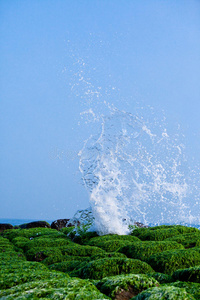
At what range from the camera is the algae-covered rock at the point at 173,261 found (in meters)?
4.84

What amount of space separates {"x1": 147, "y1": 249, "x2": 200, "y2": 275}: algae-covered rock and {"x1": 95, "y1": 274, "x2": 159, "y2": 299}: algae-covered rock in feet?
6.08

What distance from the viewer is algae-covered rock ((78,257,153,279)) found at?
4.08m

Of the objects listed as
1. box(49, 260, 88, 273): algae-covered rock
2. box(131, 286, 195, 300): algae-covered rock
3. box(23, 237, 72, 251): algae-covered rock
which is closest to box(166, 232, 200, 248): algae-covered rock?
box(49, 260, 88, 273): algae-covered rock

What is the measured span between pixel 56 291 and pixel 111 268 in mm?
1671

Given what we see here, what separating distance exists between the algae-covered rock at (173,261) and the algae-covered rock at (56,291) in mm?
2364

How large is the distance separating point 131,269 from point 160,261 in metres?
1.01

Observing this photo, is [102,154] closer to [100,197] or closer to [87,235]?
[100,197]

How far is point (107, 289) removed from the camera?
2.99 meters

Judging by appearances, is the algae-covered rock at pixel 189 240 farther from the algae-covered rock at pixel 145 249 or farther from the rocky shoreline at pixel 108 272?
the algae-covered rock at pixel 145 249

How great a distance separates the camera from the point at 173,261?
4906mm

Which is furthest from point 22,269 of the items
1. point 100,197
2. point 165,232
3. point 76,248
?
point 100,197

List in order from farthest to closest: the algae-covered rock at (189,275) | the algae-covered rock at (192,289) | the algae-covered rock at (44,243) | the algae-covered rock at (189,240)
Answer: the algae-covered rock at (44,243)
the algae-covered rock at (189,240)
the algae-covered rock at (189,275)
the algae-covered rock at (192,289)

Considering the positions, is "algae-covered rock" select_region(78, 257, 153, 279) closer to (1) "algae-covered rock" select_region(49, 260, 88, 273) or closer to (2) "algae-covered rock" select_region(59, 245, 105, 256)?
(1) "algae-covered rock" select_region(49, 260, 88, 273)

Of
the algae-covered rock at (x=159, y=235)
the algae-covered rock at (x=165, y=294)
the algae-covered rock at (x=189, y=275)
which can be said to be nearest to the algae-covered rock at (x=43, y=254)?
the algae-covered rock at (x=159, y=235)
